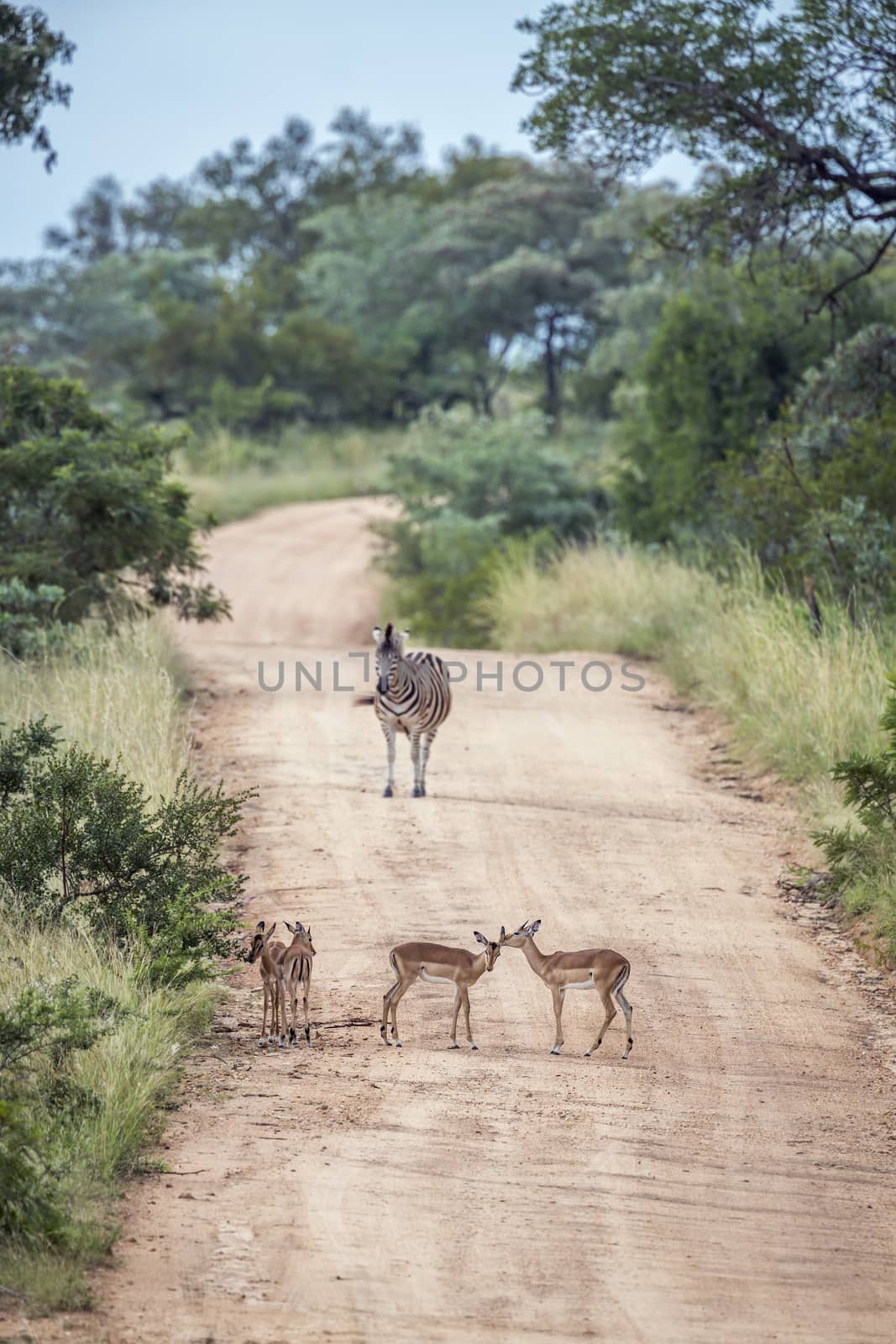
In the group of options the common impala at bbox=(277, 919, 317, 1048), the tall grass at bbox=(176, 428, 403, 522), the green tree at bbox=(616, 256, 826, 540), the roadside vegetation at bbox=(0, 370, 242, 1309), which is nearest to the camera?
the roadside vegetation at bbox=(0, 370, 242, 1309)

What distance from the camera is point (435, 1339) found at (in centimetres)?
476

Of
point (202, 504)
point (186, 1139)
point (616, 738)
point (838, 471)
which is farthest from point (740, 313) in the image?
point (186, 1139)

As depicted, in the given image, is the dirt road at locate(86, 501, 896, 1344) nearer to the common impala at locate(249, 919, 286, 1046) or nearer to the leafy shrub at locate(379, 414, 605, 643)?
the common impala at locate(249, 919, 286, 1046)

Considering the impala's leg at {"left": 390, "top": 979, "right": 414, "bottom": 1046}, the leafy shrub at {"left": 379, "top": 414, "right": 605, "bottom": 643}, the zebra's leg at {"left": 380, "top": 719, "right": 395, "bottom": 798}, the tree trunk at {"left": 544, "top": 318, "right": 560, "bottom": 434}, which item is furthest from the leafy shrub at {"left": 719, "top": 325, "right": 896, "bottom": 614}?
the tree trunk at {"left": 544, "top": 318, "right": 560, "bottom": 434}

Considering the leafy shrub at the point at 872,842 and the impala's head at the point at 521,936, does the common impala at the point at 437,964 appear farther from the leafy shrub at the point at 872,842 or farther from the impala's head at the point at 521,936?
the leafy shrub at the point at 872,842

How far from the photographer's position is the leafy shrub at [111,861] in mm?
7668

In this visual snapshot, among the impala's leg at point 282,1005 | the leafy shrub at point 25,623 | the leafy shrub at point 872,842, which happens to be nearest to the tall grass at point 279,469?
the leafy shrub at point 25,623

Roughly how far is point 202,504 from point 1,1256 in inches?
1187

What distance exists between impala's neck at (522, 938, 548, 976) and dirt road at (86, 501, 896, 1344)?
1.23 ft

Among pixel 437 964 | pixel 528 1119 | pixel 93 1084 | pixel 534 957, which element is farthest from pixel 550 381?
pixel 93 1084

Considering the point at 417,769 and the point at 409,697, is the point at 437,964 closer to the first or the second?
the point at 409,697

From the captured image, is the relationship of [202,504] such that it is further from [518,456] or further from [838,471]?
[838,471]

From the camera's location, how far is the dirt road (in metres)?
5.03

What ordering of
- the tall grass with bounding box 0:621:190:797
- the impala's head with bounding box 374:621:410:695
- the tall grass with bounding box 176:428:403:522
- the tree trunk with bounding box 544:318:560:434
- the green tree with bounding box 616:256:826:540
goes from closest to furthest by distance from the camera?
the tall grass with bounding box 0:621:190:797 < the impala's head with bounding box 374:621:410:695 < the green tree with bounding box 616:256:826:540 < the tall grass with bounding box 176:428:403:522 < the tree trunk with bounding box 544:318:560:434
